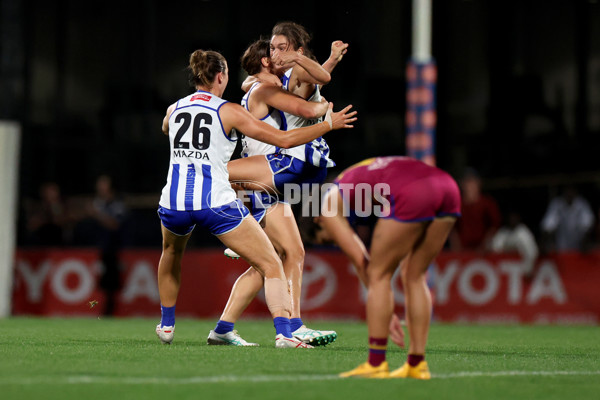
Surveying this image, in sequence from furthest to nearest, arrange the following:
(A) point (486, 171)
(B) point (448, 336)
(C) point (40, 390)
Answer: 1. (A) point (486, 171)
2. (B) point (448, 336)
3. (C) point (40, 390)

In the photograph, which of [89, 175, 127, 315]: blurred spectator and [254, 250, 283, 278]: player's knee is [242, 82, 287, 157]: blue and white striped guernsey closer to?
[254, 250, 283, 278]: player's knee

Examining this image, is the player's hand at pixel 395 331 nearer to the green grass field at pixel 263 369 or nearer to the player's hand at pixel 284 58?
the green grass field at pixel 263 369

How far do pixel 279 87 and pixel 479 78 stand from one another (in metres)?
15.3

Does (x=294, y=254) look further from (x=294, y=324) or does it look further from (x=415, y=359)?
(x=415, y=359)

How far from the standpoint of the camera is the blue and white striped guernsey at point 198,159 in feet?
27.4

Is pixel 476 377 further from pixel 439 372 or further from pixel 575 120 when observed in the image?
pixel 575 120

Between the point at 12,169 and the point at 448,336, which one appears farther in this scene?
the point at 12,169

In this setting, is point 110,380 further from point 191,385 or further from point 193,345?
point 193,345

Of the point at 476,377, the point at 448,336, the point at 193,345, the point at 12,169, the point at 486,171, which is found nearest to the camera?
the point at 476,377

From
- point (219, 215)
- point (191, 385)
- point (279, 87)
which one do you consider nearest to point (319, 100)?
point (279, 87)

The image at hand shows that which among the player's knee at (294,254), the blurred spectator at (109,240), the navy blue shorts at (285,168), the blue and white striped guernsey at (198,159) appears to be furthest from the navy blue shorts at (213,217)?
the blurred spectator at (109,240)

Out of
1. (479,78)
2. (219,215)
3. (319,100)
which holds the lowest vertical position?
(219,215)

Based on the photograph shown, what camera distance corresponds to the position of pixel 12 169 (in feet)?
51.9

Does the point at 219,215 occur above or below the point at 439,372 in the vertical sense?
above
